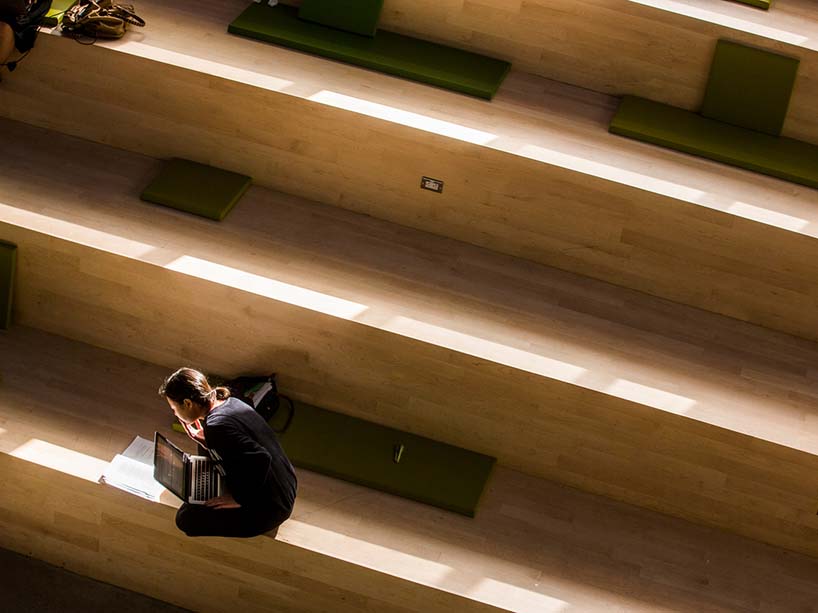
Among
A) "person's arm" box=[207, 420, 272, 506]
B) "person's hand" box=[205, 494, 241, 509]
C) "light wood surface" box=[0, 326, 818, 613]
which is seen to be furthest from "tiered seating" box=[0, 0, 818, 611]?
"person's arm" box=[207, 420, 272, 506]

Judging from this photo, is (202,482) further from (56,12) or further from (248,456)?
(56,12)

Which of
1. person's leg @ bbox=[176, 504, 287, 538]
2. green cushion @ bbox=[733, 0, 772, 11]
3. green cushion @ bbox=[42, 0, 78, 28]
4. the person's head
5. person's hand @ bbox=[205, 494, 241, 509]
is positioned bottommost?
person's leg @ bbox=[176, 504, 287, 538]

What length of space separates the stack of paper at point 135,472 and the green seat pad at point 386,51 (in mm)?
1966

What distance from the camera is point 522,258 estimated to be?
5.46 meters

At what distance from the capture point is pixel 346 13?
5.80m

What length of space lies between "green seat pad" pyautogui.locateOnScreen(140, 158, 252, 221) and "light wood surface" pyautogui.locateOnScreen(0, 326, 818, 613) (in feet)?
2.64

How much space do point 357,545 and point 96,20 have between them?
8.48ft

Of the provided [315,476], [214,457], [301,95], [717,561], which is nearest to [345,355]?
[315,476]

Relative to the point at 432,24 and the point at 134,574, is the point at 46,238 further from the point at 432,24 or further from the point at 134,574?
the point at 432,24

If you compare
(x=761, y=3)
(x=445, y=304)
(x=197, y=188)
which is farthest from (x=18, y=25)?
(x=761, y=3)

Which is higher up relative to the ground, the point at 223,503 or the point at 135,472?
the point at 223,503

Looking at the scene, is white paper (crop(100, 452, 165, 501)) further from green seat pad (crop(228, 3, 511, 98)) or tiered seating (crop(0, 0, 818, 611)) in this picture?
→ green seat pad (crop(228, 3, 511, 98))

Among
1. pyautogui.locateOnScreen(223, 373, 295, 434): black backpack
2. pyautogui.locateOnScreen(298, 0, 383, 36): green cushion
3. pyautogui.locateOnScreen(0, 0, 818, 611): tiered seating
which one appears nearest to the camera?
pyautogui.locateOnScreen(0, 0, 818, 611): tiered seating

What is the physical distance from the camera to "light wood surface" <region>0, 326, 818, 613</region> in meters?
4.64
